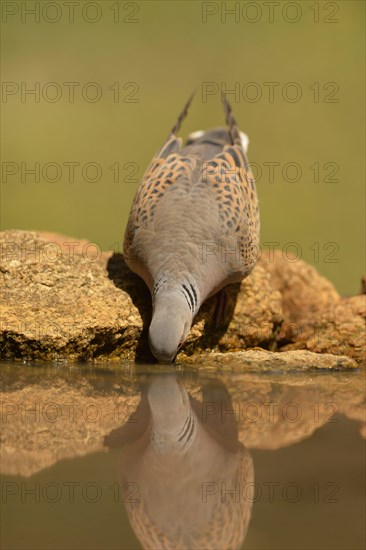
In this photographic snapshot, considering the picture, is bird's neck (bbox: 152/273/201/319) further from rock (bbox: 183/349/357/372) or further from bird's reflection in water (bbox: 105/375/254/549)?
bird's reflection in water (bbox: 105/375/254/549)

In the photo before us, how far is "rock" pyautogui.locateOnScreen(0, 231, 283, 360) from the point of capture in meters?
4.30

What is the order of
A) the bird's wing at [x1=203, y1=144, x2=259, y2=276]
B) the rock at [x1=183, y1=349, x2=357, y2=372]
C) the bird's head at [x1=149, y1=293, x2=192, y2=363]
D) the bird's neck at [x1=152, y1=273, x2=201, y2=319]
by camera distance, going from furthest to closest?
the bird's wing at [x1=203, y1=144, x2=259, y2=276] → the bird's neck at [x1=152, y1=273, x2=201, y2=319] → the rock at [x1=183, y1=349, x2=357, y2=372] → the bird's head at [x1=149, y1=293, x2=192, y2=363]

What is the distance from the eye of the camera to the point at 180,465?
2.46 metres

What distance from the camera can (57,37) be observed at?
25.3 ft

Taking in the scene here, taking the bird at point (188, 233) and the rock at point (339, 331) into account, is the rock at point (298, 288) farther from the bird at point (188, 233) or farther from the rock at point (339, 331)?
the bird at point (188, 233)

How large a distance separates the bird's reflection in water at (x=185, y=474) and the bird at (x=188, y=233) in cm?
104

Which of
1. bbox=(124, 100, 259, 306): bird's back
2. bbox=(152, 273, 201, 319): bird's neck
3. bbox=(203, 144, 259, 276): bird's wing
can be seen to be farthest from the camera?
bbox=(203, 144, 259, 276): bird's wing

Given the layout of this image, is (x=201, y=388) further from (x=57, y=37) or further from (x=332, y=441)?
(x=57, y=37)

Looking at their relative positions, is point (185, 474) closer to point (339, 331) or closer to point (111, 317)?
point (111, 317)

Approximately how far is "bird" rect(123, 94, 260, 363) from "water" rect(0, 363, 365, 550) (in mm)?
702

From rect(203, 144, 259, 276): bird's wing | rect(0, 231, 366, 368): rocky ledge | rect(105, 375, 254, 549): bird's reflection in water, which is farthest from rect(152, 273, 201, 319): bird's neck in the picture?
rect(105, 375, 254, 549): bird's reflection in water

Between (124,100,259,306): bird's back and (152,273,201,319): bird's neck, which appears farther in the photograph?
(124,100,259,306): bird's back

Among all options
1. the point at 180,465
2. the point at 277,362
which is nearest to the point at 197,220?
the point at 277,362

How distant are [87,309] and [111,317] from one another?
15cm
